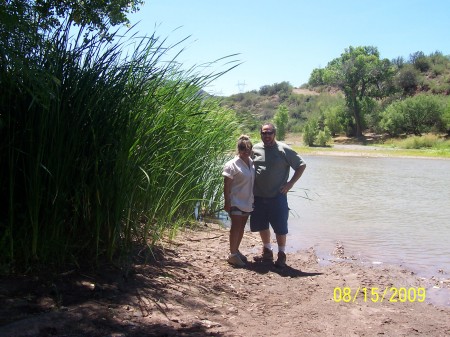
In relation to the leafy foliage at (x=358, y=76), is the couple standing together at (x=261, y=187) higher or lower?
lower

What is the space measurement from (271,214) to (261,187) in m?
0.33

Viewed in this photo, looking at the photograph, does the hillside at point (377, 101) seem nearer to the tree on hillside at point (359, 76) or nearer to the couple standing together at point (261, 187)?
the tree on hillside at point (359, 76)

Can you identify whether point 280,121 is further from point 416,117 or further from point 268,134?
point 268,134

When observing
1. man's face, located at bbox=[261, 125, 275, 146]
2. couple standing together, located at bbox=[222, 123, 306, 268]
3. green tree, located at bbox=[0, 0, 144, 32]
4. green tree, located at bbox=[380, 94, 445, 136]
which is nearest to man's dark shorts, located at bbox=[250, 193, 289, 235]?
couple standing together, located at bbox=[222, 123, 306, 268]

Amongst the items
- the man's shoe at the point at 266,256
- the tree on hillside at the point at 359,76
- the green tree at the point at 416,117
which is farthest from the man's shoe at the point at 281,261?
the tree on hillside at the point at 359,76

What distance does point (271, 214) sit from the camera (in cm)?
580

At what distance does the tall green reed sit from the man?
126 cm

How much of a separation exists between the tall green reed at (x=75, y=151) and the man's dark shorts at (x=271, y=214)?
1.34 metres

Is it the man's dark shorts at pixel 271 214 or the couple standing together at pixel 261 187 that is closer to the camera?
the couple standing together at pixel 261 187

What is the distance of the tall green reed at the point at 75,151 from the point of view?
374 centimetres

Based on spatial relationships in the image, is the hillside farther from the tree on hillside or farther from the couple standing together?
the couple standing together

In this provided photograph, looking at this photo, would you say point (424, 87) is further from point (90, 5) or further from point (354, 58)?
point (90, 5)
